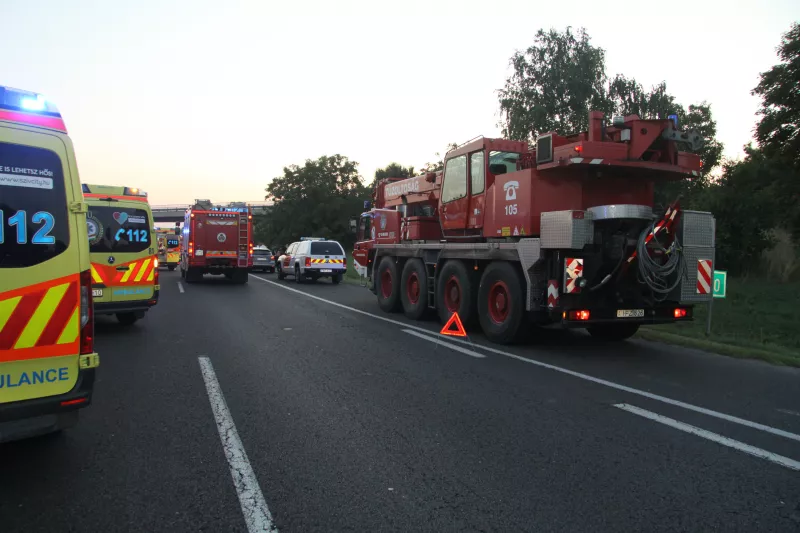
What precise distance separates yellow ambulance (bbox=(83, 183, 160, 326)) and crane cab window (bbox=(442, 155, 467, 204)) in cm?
572

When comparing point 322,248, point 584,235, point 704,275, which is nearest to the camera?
point 584,235

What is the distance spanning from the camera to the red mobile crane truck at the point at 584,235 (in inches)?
327

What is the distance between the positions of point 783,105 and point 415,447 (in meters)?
20.7

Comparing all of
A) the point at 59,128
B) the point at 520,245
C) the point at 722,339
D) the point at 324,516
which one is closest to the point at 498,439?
the point at 324,516

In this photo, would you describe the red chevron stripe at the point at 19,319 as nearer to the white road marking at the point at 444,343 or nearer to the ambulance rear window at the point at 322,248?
the white road marking at the point at 444,343

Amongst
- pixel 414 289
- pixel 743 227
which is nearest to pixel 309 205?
pixel 743 227

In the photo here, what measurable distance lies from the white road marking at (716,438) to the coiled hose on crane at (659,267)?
307cm

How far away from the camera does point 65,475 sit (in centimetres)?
392

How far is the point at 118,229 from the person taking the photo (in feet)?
33.7

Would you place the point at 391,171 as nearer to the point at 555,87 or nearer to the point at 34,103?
the point at 555,87

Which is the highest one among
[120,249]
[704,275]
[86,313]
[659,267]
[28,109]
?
[28,109]

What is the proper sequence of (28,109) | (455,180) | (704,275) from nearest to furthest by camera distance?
(28,109) < (704,275) < (455,180)

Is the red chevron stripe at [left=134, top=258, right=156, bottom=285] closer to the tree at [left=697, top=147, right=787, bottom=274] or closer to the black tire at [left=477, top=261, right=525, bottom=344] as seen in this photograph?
the black tire at [left=477, top=261, right=525, bottom=344]

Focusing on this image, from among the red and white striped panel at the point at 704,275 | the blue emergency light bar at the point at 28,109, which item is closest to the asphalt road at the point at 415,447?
the red and white striped panel at the point at 704,275
